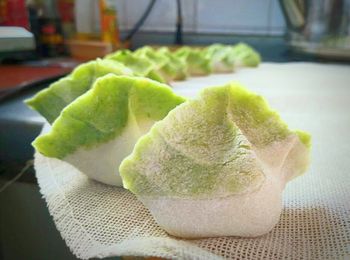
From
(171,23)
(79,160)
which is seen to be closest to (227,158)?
(79,160)

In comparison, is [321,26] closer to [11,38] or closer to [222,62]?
[222,62]

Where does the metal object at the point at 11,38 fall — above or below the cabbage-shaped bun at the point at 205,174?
above

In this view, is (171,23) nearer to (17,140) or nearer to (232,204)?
(17,140)

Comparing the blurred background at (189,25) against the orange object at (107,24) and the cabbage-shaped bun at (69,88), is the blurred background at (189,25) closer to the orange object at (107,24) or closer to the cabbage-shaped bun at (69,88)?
the orange object at (107,24)

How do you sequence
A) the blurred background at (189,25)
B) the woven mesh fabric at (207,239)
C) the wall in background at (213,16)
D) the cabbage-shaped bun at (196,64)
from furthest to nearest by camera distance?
1. the wall in background at (213,16)
2. the blurred background at (189,25)
3. the cabbage-shaped bun at (196,64)
4. the woven mesh fabric at (207,239)

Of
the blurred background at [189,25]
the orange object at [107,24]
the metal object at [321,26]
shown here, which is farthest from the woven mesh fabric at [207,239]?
the orange object at [107,24]

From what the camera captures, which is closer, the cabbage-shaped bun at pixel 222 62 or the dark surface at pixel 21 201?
the dark surface at pixel 21 201

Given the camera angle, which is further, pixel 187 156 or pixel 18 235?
pixel 18 235
